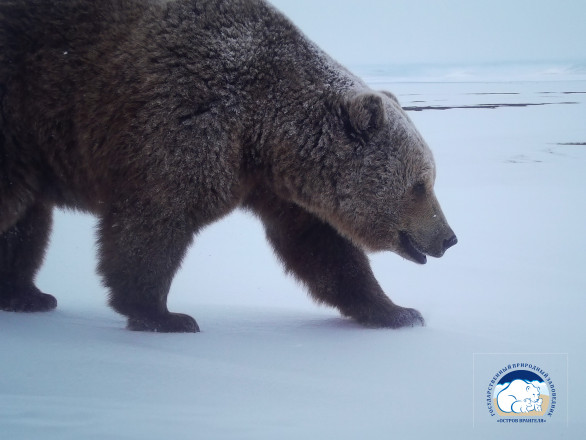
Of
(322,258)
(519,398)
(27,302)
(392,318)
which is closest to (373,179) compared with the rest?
(322,258)

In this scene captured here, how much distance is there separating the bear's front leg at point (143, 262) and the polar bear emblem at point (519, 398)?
183cm

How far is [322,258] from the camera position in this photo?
190 inches

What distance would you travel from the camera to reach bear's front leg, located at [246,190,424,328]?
4.71 meters

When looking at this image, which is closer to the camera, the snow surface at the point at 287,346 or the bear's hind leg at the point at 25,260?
the snow surface at the point at 287,346

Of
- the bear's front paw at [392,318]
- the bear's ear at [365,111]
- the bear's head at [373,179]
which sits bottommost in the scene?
the bear's front paw at [392,318]

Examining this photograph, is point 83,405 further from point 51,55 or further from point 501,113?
point 501,113

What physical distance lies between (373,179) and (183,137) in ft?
3.97

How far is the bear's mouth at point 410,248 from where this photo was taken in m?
4.51

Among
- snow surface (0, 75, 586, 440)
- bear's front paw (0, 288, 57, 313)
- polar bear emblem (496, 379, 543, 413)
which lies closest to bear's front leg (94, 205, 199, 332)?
snow surface (0, 75, 586, 440)

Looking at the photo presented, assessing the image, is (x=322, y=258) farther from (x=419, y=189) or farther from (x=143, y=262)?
(x=143, y=262)

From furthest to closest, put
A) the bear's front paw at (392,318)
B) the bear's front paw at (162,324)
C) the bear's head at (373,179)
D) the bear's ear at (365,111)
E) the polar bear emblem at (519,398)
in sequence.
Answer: the bear's front paw at (392,318), the bear's head at (373,179), the bear's ear at (365,111), the bear's front paw at (162,324), the polar bear emblem at (519,398)

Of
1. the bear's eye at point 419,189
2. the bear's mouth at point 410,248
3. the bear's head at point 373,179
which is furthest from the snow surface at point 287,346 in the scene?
the bear's eye at point 419,189

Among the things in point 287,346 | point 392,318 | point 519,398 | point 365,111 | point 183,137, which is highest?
point 365,111

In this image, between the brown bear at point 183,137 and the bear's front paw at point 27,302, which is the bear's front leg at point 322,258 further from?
the bear's front paw at point 27,302
